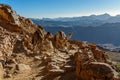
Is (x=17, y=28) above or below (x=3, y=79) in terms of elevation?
above

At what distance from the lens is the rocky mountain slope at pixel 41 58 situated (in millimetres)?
20636

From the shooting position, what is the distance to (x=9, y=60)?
1229 inches

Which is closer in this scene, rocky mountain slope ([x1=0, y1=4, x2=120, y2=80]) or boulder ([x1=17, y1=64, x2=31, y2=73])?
rocky mountain slope ([x1=0, y1=4, x2=120, y2=80])

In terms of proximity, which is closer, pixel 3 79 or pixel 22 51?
pixel 3 79

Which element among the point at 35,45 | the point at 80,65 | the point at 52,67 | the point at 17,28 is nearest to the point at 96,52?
the point at 52,67

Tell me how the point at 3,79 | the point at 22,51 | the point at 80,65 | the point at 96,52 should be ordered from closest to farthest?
the point at 80,65 < the point at 3,79 < the point at 96,52 < the point at 22,51

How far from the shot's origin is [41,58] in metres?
34.4

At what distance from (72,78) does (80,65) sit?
4.59 ft

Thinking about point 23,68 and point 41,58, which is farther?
point 41,58

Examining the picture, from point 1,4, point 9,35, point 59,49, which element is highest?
point 1,4

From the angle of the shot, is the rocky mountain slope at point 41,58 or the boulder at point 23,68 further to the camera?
the boulder at point 23,68

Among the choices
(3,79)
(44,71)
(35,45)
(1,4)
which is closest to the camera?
(3,79)

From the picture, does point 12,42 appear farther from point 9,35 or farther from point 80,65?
point 80,65

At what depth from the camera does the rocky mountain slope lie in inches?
812
